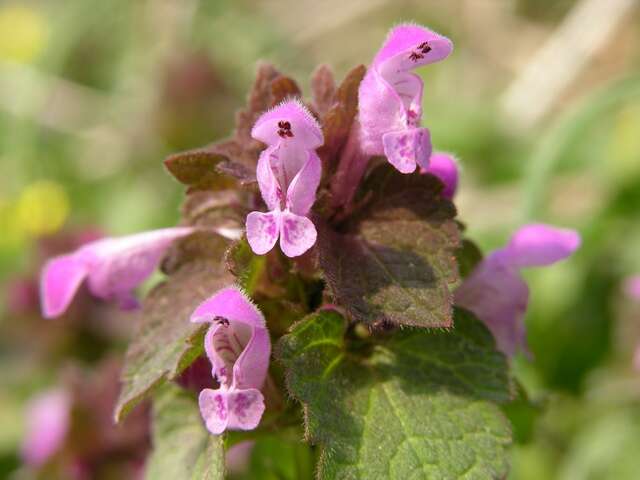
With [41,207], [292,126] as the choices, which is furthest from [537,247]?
[41,207]

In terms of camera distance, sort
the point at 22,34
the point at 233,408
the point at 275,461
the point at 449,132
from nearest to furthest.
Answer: the point at 233,408 → the point at 275,461 → the point at 449,132 → the point at 22,34

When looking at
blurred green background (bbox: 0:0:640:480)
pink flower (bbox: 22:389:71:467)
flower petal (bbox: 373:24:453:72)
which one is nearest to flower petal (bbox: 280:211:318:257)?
flower petal (bbox: 373:24:453:72)

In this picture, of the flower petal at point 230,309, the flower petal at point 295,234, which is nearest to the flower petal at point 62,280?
the flower petal at point 230,309

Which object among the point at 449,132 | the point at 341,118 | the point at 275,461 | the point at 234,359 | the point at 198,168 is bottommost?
the point at 449,132

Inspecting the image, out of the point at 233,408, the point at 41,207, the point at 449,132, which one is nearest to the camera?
the point at 233,408

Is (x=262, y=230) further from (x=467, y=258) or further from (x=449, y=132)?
(x=449, y=132)

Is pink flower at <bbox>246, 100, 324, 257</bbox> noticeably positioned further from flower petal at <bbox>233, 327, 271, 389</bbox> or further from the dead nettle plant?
flower petal at <bbox>233, 327, 271, 389</bbox>

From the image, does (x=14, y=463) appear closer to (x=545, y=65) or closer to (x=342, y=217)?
(x=342, y=217)
